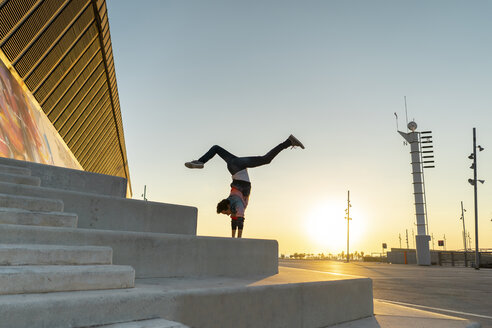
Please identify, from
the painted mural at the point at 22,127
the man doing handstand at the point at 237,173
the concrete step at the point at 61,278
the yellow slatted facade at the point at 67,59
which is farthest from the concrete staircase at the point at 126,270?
the yellow slatted facade at the point at 67,59

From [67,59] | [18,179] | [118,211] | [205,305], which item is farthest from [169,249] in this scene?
[67,59]

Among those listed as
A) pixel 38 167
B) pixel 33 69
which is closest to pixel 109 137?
pixel 33 69

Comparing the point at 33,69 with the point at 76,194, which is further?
the point at 33,69

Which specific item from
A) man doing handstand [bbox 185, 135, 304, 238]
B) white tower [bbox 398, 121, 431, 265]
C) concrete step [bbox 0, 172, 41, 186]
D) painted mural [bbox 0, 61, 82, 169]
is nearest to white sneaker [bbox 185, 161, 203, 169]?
man doing handstand [bbox 185, 135, 304, 238]

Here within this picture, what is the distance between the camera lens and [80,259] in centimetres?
241

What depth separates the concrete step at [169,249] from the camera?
2558mm

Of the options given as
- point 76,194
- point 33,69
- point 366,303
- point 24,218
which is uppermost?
point 33,69

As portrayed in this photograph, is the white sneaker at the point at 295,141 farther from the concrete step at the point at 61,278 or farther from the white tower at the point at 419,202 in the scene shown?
the white tower at the point at 419,202

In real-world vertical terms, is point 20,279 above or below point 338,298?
above

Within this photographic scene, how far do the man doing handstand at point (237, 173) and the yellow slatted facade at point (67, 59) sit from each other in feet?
16.2

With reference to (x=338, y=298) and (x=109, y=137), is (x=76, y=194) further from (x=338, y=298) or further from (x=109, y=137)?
(x=109, y=137)

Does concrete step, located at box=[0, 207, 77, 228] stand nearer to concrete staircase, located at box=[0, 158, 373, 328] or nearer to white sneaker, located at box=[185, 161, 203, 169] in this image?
concrete staircase, located at box=[0, 158, 373, 328]

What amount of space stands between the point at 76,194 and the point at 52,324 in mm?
1834

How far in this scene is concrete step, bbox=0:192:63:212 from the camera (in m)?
2.98
